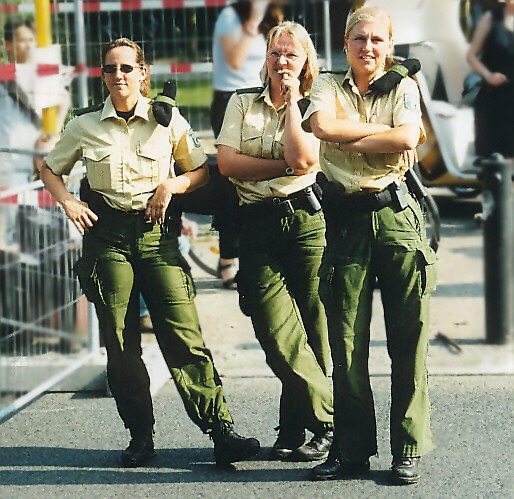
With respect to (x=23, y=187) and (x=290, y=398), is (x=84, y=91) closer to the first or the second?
(x=23, y=187)

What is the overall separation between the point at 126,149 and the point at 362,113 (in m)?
0.97

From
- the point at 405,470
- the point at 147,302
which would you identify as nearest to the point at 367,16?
the point at 147,302

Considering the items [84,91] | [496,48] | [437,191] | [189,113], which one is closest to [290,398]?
[84,91]

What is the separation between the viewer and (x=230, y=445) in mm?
5293

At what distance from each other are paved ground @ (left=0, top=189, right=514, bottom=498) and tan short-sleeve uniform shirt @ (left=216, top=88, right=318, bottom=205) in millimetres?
1171

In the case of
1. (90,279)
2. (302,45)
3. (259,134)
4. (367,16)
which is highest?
(367,16)

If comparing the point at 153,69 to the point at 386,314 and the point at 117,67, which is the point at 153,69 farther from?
the point at 386,314

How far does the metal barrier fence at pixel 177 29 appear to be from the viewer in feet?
28.9

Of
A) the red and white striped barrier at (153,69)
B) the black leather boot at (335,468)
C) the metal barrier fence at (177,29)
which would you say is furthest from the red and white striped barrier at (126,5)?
the black leather boot at (335,468)

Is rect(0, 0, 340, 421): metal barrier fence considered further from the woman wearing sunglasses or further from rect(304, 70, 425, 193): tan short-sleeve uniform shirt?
rect(304, 70, 425, 193): tan short-sleeve uniform shirt

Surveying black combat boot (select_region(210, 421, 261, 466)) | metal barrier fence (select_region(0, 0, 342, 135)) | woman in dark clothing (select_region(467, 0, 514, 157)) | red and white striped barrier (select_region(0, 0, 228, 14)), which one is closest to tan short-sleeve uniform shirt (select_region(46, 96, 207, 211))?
black combat boot (select_region(210, 421, 261, 466))

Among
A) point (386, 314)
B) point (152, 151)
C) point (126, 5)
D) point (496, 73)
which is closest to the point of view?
point (386, 314)

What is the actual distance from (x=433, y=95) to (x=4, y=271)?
5.78 meters

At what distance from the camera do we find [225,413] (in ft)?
17.6
